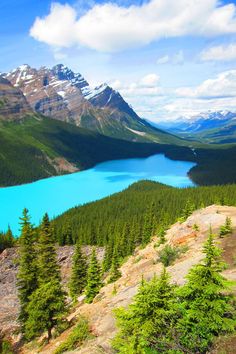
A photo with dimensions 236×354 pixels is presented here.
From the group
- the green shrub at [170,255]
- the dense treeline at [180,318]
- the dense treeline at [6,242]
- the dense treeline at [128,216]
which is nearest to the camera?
the dense treeline at [180,318]

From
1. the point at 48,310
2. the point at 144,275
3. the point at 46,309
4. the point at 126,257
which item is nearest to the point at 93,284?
the point at 144,275

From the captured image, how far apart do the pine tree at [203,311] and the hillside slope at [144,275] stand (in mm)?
1591

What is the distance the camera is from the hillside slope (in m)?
29.7

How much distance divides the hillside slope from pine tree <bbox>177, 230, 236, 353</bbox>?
1.59 m

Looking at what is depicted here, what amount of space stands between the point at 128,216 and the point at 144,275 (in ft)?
327

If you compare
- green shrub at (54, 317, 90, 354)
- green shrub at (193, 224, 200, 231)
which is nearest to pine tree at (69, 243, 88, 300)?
green shrub at (193, 224, 200, 231)

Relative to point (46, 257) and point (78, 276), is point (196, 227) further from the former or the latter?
point (78, 276)

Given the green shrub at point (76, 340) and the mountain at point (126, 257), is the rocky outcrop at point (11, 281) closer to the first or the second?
the mountain at point (126, 257)

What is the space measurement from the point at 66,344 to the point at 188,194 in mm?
139642

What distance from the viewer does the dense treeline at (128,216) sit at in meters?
104

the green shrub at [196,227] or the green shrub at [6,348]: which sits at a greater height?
the green shrub at [196,227]

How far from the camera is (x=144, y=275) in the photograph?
42281 mm

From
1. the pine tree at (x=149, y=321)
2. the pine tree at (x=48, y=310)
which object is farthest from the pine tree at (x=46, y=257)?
the pine tree at (x=149, y=321)

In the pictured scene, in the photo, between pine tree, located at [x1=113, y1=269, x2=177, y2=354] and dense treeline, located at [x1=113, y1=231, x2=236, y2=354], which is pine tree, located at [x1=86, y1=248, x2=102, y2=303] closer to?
pine tree, located at [x1=113, y1=269, x2=177, y2=354]
